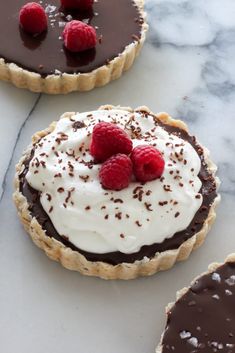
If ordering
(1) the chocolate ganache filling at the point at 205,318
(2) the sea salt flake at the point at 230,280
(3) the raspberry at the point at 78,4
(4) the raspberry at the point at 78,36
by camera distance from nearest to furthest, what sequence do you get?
1. (1) the chocolate ganache filling at the point at 205,318
2. (2) the sea salt flake at the point at 230,280
3. (4) the raspberry at the point at 78,36
4. (3) the raspberry at the point at 78,4

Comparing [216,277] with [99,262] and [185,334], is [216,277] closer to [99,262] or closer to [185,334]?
[185,334]

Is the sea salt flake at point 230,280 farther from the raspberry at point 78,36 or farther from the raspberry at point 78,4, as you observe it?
the raspberry at point 78,4

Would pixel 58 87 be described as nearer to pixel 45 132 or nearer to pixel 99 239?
pixel 45 132

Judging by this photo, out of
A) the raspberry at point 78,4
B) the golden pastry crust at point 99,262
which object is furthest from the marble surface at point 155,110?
the raspberry at point 78,4

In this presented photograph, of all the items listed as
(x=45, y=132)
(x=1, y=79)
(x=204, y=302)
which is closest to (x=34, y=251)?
(x=45, y=132)

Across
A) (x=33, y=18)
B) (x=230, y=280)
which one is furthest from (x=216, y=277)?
(x=33, y=18)

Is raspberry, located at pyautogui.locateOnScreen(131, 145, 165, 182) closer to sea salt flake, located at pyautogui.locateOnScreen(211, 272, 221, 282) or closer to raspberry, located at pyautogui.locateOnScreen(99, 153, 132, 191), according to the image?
raspberry, located at pyautogui.locateOnScreen(99, 153, 132, 191)
